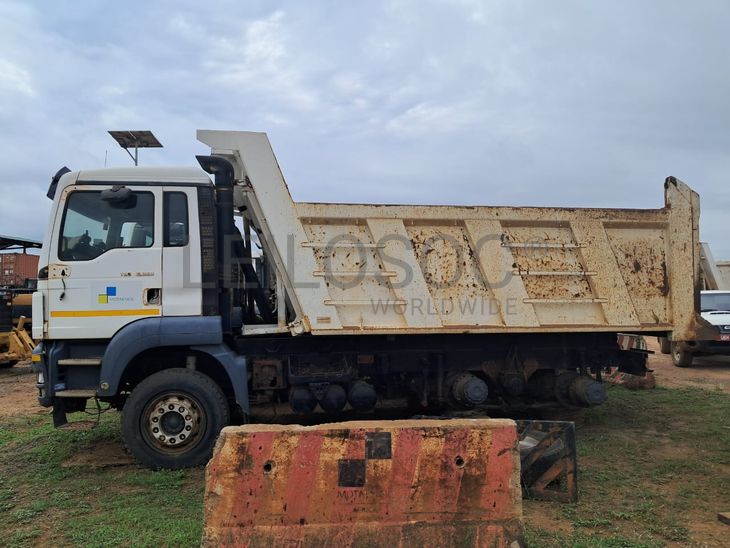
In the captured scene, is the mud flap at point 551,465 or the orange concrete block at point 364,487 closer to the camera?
the orange concrete block at point 364,487

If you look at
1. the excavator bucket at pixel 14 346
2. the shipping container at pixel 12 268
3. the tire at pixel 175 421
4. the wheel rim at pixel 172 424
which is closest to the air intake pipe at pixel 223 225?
the tire at pixel 175 421

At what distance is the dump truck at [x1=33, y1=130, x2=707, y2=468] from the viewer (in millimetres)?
5273

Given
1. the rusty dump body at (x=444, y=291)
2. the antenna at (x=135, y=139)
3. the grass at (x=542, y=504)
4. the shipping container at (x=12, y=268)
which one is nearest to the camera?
the grass at (x=542, y=504)

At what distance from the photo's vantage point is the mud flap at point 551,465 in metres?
4.38

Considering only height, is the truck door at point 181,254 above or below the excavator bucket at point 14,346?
above

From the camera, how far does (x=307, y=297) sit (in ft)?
18.2

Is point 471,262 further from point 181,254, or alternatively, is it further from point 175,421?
point 175,421

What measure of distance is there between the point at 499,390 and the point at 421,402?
997mm

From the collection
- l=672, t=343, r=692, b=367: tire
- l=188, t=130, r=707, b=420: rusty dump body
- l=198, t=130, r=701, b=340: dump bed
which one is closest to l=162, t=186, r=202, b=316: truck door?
l=188, t=130, r=707, b=420: rusty dump body

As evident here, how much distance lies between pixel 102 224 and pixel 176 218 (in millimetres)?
713

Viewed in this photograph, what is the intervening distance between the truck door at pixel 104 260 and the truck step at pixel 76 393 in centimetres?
53

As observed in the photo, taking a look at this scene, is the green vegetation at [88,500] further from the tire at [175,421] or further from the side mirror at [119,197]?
the side mirror at [119,197]

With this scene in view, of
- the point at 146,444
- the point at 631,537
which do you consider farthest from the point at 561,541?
the point at 146,444

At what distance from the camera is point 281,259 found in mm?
5531
